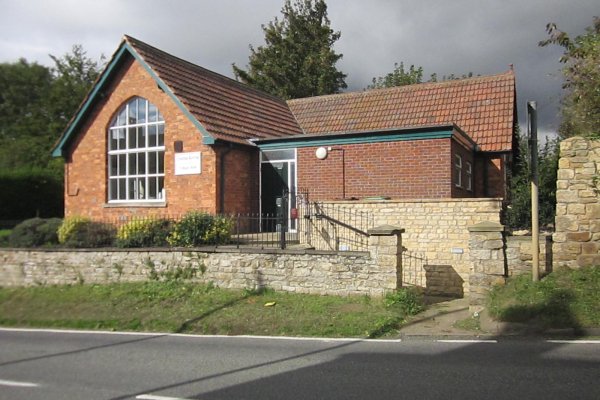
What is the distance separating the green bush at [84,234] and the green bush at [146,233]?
0.83 meters

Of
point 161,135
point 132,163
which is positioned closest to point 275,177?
point 161,135

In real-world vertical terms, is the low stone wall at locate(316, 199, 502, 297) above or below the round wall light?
below

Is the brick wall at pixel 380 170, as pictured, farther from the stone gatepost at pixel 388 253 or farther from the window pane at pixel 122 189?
the window pane at pixel 122 189

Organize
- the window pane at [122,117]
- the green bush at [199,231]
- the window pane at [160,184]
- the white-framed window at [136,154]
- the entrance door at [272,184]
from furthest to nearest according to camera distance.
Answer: the window pane at [122,117]
the white-framed window at [136,154]
the window pane at [160,184]
the entrance door at [272,184]
the green bush at [199,231]

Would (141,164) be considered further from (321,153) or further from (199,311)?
(199,311)

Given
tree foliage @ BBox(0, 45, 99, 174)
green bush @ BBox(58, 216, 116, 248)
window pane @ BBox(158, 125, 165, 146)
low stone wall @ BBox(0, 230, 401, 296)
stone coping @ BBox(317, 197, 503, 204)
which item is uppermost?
tree foliage @ BBox(0, 45, 99, 174)

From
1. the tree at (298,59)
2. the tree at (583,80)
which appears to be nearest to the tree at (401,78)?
the tree at (298,59)

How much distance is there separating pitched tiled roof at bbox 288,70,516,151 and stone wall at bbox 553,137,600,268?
25.0ft

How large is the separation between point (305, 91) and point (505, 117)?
2018cm

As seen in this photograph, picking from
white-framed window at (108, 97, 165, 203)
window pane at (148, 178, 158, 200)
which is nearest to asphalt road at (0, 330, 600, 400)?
window pane at (148, 178, 158, 200)

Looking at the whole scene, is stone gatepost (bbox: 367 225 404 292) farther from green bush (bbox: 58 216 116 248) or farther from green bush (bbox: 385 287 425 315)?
green bush (bbox: 58 216 116 248)

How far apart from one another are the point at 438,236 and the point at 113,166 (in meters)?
11.7

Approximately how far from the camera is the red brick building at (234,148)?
51.6 feet

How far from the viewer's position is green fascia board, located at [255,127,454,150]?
15.0m
